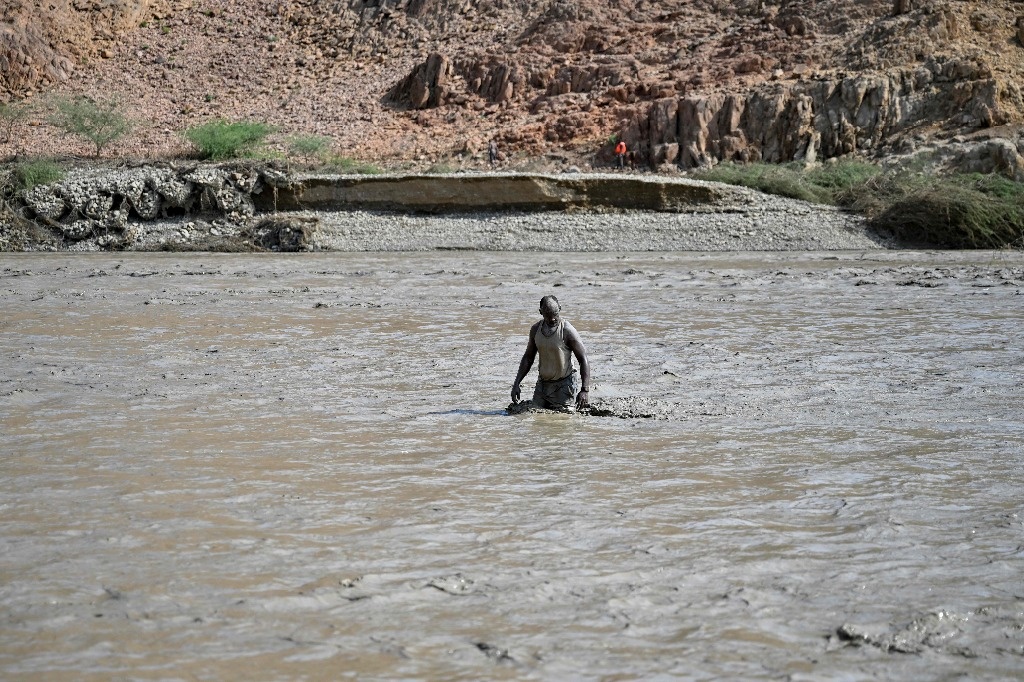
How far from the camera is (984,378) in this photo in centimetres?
990

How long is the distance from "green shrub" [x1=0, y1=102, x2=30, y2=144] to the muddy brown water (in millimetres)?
30270

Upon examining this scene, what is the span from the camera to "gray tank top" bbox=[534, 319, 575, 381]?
8.02 m

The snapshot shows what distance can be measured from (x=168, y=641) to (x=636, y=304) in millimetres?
12384

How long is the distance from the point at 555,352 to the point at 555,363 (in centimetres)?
14

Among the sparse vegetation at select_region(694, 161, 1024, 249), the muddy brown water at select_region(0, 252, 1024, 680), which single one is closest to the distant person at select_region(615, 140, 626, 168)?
the sparse vegetation at select_region(694, 161, 1024, 249)

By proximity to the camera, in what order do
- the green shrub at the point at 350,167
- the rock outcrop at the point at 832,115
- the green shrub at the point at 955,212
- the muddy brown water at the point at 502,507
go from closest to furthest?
1. the muddy brown water at the point at 502,507
2. the green shrub at the point at 955,212
3. the green shrub at the point at 350,167
4. the rock outcrop at the point at 832,115

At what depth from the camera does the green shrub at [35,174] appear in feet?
89.2

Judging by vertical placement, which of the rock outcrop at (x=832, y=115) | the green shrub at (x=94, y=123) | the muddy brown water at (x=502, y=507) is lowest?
the muddy brown water at (x=502, y=507)

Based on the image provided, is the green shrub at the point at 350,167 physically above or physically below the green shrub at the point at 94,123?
below

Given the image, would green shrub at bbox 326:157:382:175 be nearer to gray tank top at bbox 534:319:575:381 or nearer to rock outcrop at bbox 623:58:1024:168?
rock outcrop at bbox 623:58:1024:168

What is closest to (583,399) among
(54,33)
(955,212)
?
(955,212)

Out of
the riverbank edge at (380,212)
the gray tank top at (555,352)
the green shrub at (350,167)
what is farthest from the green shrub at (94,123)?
the gray tank top at (555,352)

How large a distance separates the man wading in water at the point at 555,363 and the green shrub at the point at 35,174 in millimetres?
22469

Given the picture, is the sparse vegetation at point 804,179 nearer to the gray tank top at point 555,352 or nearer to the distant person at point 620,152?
the distant person at point 620,152
